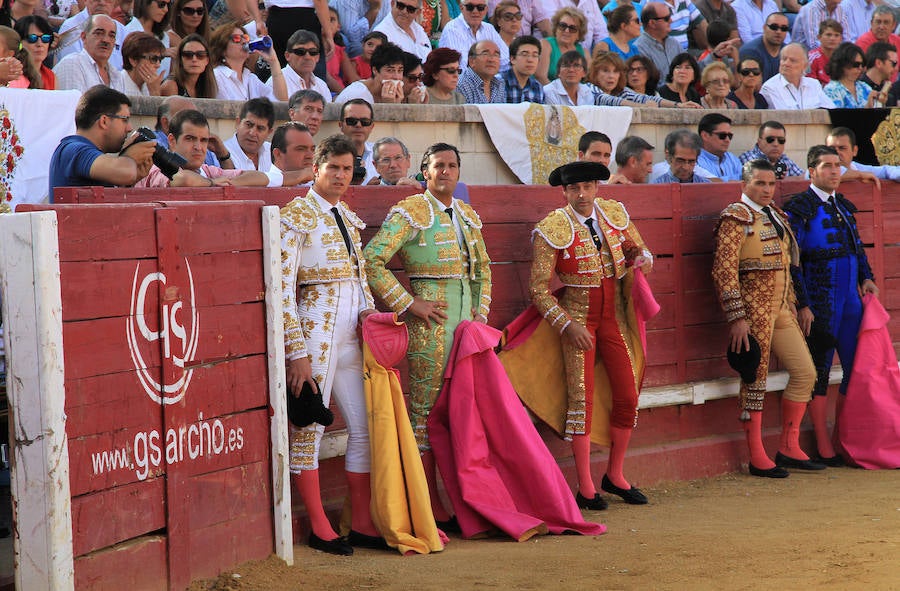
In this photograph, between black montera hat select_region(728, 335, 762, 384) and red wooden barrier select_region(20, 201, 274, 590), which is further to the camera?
black montera hat select_region(728, 335, 762, 384)

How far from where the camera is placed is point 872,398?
7.98 meters

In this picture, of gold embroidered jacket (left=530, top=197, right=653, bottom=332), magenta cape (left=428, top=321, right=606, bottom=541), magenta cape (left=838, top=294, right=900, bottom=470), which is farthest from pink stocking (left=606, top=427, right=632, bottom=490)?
magenta cape (left=838, top=294, right=900, bottom=470)

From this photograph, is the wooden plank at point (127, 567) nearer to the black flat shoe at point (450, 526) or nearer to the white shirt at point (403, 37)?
the black flat shoe at point (450, 526)

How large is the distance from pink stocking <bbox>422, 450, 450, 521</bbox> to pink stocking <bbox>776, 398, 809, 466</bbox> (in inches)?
105

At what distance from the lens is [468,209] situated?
235 inches

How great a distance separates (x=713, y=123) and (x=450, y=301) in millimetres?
3557

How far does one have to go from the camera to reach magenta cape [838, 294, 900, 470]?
795cm

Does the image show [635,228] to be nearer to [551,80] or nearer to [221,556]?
[221,556]

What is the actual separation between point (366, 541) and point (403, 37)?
198 inches

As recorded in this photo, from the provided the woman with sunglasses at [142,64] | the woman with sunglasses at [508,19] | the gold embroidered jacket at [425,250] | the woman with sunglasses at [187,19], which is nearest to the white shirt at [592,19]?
the woman with sunglasses at [508,19]

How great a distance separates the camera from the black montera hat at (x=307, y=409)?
5133mm

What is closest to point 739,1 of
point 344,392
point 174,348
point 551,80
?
point 551,80

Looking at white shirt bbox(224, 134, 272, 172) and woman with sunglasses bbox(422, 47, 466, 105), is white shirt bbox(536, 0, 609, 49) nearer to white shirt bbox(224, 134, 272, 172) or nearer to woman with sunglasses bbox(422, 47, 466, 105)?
woman with sunglasses bbox(422, 47, 466, 105)

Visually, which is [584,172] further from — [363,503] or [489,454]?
[363,503]
